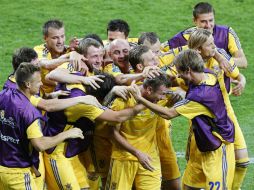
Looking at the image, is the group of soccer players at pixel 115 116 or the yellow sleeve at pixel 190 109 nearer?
the group of soccer players at pixel 115 116

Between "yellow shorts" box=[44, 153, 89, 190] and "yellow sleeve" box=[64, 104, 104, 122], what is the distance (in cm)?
56

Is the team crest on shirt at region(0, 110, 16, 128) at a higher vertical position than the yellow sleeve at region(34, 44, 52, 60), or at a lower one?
lower

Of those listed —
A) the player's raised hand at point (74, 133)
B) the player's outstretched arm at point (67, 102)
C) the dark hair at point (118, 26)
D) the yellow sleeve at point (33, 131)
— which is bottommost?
the player's raised hand at point (74, 133)

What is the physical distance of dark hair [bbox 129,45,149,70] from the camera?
35.3 feet

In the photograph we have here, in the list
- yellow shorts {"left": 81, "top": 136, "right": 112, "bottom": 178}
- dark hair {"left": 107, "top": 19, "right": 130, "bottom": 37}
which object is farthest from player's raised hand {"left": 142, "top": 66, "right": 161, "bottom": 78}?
dark hair {"left": 107, "top": 19, "right": 130, "bottom": 37}

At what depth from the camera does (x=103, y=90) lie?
10625 millimetres

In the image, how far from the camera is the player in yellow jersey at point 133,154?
34.8 ft

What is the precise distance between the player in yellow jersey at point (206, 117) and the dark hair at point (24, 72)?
1170mm

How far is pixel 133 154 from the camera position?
34.6 feet

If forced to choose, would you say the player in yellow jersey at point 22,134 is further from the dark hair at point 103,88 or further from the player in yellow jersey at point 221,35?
the player in yellow jersey at point 221,35

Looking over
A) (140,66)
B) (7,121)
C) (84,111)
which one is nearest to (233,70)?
(140,66)

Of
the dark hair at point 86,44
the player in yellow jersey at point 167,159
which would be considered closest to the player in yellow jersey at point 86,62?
the dark hair at point 86,44

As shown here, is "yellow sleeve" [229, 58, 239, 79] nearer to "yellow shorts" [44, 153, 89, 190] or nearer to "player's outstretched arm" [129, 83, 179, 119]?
"player's outstretched arm" [129, 83, 179, 119]

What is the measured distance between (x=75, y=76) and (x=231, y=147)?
206 centimetres
